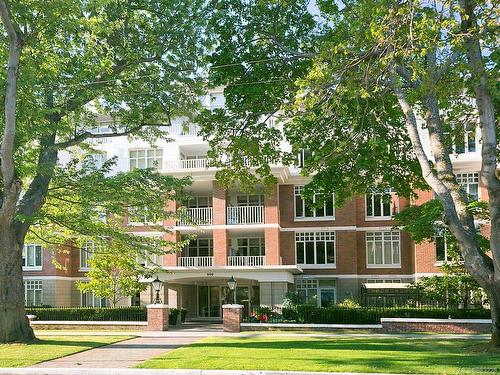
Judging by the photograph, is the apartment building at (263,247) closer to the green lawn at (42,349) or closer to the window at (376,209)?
the window at (376,209)

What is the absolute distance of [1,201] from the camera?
2077 cm

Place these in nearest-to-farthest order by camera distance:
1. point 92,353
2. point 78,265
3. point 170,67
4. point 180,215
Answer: point 92,353
point 170,67
point 180,215
point 78,265

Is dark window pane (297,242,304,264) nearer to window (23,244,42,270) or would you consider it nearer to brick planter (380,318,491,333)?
brick planter (380,318,491,333)

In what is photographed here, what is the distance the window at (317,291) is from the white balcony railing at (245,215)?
16.7 ft

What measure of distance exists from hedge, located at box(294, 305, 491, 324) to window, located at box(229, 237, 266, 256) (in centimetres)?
1195

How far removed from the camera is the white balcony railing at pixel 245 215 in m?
40.4

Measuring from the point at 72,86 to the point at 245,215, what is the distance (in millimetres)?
21332

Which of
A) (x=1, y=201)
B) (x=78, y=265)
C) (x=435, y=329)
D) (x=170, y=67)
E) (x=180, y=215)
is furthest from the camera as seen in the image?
(x=78, y=265)

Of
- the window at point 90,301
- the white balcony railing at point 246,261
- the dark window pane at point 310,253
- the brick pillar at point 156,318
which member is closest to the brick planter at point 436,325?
the brick pillar at point 156,318

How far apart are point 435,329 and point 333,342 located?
7.21 m

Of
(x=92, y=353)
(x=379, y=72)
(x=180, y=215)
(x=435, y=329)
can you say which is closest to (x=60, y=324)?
(x=180, y=215)

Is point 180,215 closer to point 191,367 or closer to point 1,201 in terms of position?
point 1,201

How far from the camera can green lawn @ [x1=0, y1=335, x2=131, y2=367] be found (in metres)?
16.4

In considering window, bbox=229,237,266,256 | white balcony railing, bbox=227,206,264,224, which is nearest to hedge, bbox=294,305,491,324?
white balcony railing, bbox=227,206,264,224
